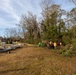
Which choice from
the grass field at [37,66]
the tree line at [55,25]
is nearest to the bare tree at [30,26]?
the tree line at [55,25]

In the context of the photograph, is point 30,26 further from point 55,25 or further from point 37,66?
point 37,66

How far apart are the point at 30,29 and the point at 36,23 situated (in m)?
2.54

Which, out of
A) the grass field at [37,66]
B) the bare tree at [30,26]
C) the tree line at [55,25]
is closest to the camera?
the grass field at [37,66]

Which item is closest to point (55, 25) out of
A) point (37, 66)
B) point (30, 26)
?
point (30, 26)

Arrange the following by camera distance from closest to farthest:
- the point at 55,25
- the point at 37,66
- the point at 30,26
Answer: the point at 37,66, the point at 55,25, the point at 30,26

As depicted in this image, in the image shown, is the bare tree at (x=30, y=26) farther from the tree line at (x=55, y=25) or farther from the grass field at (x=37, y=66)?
the grass field at (x=37, y=66)

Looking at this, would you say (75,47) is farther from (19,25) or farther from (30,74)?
(19,25)

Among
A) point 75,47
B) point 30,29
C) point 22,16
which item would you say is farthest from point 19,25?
point 75,47

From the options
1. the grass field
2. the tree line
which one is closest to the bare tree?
the tree line

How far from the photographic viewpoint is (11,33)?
200 ft

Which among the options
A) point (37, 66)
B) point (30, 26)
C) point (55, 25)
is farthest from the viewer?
point (30, 26)

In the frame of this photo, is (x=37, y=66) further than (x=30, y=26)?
No

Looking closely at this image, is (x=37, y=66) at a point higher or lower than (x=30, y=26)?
lower

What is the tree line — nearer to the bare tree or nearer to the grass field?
the bare tree
